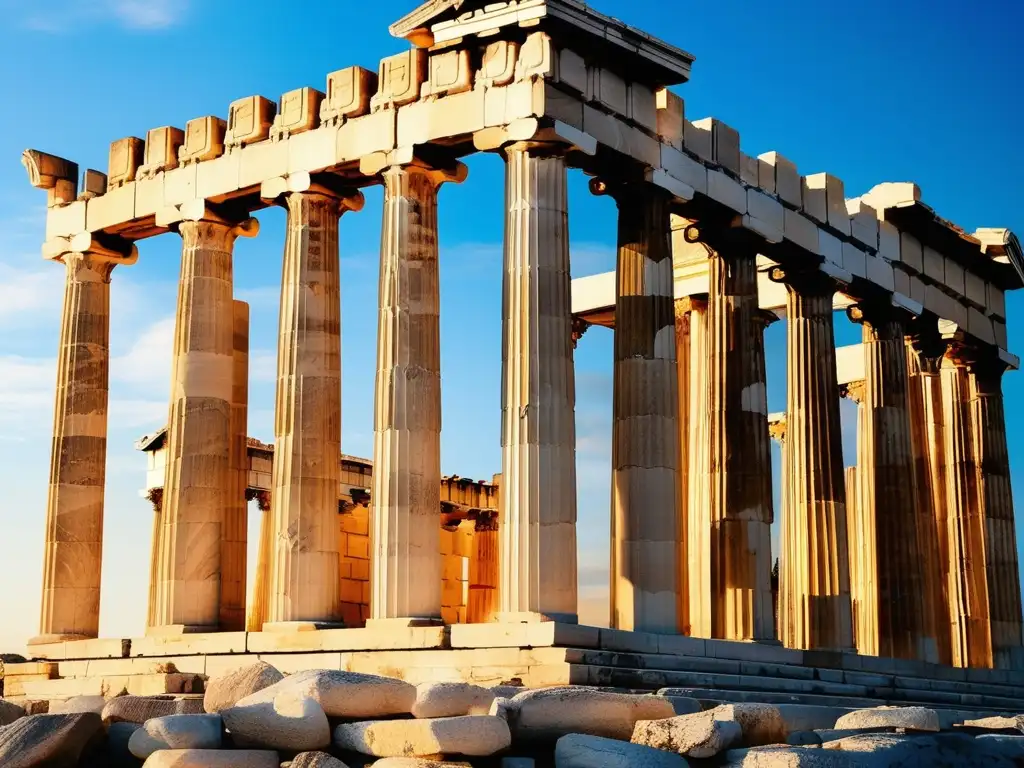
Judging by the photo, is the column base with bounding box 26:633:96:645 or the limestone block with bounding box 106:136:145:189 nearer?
the column base with bounding box 26:633:96:645

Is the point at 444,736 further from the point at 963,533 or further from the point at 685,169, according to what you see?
the point at 963,533

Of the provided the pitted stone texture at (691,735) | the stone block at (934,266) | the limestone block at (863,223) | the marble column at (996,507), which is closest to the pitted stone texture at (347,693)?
the pitted stone texture at (691,735)

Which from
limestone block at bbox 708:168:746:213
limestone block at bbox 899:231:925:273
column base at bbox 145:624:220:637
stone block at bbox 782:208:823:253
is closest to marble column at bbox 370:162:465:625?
column base at bbox 145:624:220:637

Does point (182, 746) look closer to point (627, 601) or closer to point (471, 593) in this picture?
point (627, 601)

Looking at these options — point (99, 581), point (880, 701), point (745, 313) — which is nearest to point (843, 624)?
point (880, 701)

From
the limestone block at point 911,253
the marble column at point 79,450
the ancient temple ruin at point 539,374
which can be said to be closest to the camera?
the ancient temple ruin at point 539,374

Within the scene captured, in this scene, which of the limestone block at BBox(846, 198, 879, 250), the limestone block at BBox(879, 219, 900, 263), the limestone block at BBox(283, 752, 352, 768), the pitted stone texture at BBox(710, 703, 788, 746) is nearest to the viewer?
the limestone block at BBox(283, 752, 352, 768)

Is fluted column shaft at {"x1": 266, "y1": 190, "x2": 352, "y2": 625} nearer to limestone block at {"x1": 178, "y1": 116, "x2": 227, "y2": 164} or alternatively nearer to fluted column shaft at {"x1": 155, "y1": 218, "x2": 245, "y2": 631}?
fluted column shaft at {"x1": 155, "y1": 218, "x2": 245, "y2": 631}

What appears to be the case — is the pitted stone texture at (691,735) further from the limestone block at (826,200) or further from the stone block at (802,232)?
the limestone block at (826,200)

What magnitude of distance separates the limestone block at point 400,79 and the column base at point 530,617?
14.1m

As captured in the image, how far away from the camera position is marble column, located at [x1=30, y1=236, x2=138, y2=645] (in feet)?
168

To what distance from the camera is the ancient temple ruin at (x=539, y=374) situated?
4203 centimetres

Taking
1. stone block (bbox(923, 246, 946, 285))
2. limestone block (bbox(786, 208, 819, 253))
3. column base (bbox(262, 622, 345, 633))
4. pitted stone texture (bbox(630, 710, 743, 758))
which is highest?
stone block (bbox(923, 246, 946, 285))

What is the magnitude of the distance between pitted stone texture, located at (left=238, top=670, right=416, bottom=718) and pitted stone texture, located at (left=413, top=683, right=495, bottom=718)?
388mm
